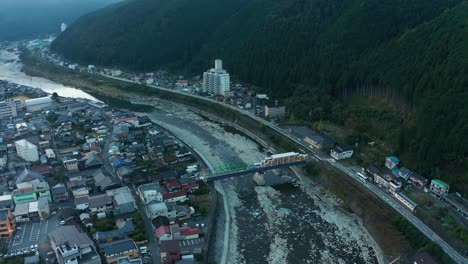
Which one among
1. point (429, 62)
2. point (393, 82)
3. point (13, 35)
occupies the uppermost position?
point (429, 62)

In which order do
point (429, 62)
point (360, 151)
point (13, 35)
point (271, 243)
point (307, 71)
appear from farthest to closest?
1. point (13, 35)
2. point (307, 71)
3. point (429, 62)
4. point (360, 151)
5. point (271, 243)

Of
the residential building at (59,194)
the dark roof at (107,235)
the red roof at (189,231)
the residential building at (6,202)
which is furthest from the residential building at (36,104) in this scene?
the red roof at (189,231)

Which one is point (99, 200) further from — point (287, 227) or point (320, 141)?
point (320, 141)

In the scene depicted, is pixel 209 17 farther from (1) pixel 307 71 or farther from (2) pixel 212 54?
(1) pixel 307 71

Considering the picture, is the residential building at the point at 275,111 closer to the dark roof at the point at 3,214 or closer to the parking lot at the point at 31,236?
the parking lot at the point at 31,236

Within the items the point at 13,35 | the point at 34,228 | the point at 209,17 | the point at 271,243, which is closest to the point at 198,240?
the point at 271,243

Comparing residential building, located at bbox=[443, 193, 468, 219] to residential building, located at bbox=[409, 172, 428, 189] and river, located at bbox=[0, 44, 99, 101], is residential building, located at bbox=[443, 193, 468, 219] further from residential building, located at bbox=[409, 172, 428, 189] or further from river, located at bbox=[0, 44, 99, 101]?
river, located at bbox=[0, 44, 99, 101]

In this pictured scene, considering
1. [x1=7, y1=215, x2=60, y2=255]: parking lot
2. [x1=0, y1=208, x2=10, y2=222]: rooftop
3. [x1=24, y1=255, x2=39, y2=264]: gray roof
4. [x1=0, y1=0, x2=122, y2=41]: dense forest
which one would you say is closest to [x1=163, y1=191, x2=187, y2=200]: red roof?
[x1=7, y1=215, x2=60, y2=255]: parking lot
